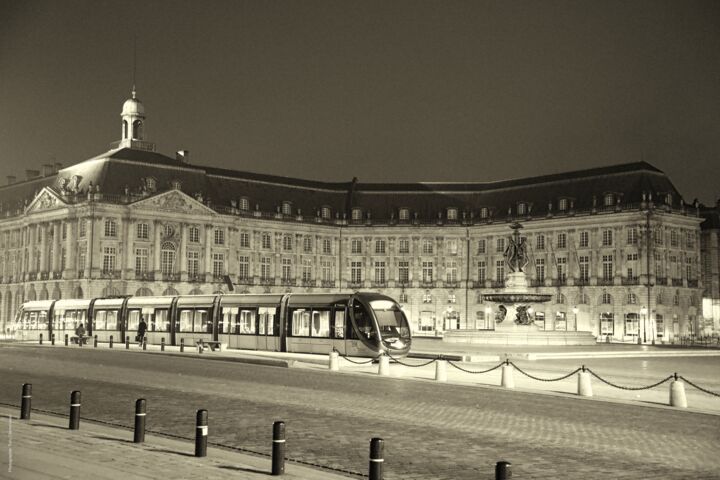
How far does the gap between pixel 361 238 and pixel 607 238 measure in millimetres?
30943

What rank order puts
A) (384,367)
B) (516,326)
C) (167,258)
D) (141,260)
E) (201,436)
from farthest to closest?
Answer: 1. (167,258)
2. (141,260)
3. (516,326)
4. (384,367)
5. (201,436)

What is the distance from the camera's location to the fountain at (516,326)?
64438mm

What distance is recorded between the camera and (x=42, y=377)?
30016 millimetres

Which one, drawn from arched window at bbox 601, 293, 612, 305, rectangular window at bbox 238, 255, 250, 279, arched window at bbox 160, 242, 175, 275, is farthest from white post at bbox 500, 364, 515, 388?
rectangular window at bbox 238, 255, 250, 279

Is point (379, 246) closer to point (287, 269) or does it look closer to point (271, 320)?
point (287, 269)

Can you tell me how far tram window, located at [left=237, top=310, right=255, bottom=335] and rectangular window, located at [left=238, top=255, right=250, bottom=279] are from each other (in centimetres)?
6166

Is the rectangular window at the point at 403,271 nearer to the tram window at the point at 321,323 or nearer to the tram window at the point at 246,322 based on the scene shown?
→ the tram window at the point at 246,322

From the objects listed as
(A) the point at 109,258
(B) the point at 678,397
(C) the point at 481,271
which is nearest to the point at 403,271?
(C) the point at 481,271

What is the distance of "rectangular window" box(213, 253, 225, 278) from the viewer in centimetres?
10888

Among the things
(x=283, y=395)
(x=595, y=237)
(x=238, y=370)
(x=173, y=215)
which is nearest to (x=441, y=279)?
(x=595, y=237)

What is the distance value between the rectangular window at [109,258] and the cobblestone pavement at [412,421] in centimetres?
6726

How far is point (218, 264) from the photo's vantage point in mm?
109500

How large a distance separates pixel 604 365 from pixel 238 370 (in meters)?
16.8

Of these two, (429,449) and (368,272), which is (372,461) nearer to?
(429,449)
